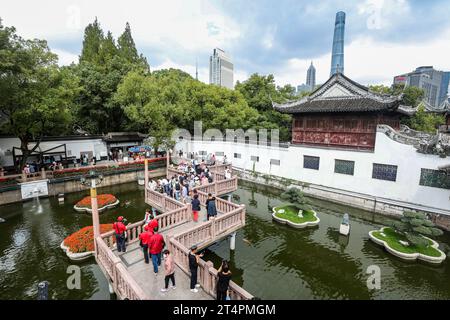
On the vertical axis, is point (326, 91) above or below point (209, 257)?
above

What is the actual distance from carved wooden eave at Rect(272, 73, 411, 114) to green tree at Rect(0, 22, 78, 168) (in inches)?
788

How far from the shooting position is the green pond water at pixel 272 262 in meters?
9.45

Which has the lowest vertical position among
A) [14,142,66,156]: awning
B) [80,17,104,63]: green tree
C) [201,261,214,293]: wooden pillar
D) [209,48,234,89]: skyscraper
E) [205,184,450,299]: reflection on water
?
[205,184,450,299]: reflection on water

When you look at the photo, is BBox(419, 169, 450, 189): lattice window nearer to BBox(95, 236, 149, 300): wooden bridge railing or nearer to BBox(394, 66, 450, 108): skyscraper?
BBox(95, 236, 149, 300): wooden bridge railing

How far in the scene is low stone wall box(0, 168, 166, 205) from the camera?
1866 centimetres

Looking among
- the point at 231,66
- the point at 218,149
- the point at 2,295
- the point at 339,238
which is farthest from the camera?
the point at 231,66

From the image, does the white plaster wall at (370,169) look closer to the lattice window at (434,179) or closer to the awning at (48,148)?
the lattice window at (434,179)

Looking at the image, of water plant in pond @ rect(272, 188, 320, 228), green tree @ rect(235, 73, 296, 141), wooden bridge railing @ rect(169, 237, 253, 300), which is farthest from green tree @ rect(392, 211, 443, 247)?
green tree @ rect(235, 73, 296, 141)

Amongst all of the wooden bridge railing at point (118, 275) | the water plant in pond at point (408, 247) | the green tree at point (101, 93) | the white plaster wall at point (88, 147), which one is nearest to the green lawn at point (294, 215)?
the water plant in pond at point (408, 247)

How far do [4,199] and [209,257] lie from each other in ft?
58.8

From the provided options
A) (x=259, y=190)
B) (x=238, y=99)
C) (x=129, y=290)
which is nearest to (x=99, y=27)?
(x=238, y=99)

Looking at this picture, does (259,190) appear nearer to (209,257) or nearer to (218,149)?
(218,149)

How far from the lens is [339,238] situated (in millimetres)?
13938

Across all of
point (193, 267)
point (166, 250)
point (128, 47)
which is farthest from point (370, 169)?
point (128, 47)
